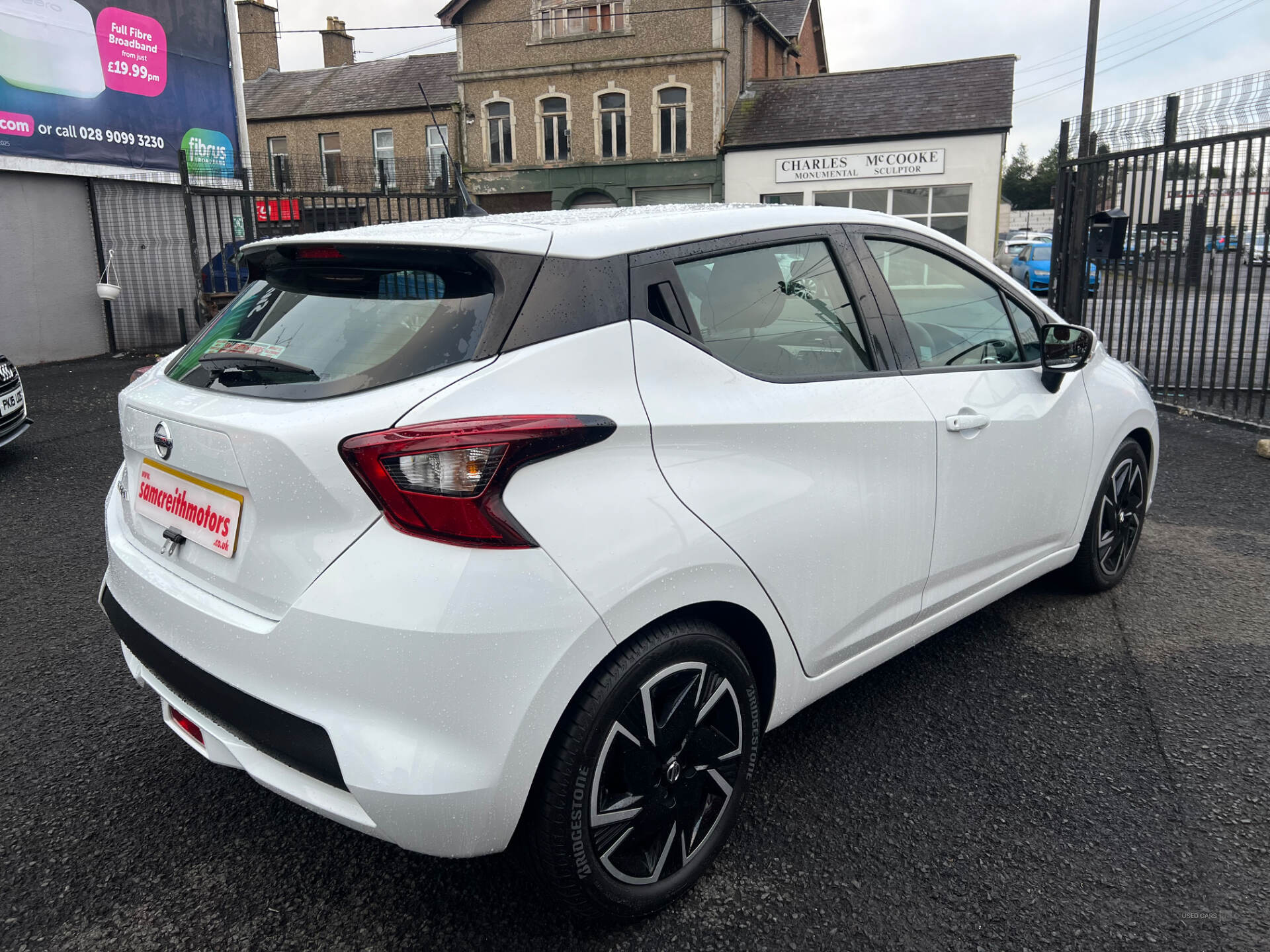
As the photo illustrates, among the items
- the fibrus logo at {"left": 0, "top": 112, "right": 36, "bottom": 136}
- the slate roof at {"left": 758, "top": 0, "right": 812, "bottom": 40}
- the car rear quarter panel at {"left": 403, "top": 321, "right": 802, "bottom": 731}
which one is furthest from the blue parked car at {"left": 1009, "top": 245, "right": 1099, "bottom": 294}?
the car rear quarter panel at {"left": 403, "top": 321, "right": 802, "bottom": 731}

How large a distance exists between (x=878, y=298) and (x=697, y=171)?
31.4 metres

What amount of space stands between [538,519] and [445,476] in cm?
20

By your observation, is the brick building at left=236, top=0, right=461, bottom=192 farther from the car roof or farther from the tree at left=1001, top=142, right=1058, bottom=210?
the tree at left=1001, top=142, right=1058, bottom=210

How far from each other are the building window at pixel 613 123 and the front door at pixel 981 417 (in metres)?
32.1

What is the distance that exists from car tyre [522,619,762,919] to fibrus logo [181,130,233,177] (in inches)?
626

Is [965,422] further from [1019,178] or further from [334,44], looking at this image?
[1019,178]

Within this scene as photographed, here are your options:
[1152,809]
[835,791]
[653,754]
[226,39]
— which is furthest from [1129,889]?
[226,39]

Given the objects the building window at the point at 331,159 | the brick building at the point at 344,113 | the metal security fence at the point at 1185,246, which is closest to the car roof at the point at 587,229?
the metal security fence at the point at 1185,246

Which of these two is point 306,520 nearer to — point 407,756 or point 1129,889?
point 407,756

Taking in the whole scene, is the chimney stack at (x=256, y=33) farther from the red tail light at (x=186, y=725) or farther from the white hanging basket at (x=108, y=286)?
the red tail light at (x=186, y=725)

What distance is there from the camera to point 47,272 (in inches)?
529

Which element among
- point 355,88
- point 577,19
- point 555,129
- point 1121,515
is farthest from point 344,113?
point 1121,515

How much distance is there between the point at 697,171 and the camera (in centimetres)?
3256

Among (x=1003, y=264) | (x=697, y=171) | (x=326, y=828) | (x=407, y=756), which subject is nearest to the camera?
(x=407, y=756)
